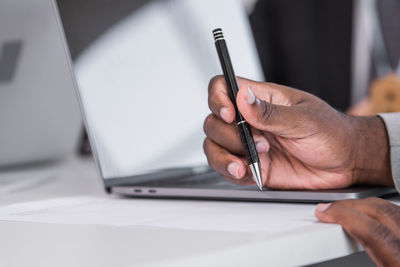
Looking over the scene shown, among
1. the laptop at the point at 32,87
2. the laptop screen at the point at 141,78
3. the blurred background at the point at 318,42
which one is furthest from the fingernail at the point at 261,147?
the blurred background at the point at 318,42

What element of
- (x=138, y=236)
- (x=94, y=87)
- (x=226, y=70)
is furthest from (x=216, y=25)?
(x=138, y=236)

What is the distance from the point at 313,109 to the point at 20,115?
720mm

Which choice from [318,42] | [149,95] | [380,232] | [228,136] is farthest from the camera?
[318,42]

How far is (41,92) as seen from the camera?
1074 mm

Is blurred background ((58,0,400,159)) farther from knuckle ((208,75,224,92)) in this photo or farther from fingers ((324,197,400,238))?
fingers ((324,197,400,238))

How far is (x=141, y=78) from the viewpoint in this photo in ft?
2.78

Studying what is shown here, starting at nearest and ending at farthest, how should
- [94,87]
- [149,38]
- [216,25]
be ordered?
[94,87] < [149,38] < [216,25]

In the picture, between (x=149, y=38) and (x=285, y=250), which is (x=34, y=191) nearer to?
(x=149, y=38)

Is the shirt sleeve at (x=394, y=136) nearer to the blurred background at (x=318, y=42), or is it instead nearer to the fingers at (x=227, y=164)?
the fingers at (x=227, y=164)

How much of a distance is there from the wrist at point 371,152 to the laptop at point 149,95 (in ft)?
0.52

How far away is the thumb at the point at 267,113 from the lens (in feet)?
1.74

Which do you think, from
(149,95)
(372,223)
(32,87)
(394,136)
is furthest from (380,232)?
(32,87)

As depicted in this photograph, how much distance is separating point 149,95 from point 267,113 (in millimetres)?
357

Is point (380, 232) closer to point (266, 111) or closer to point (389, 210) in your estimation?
point (389, 210)
